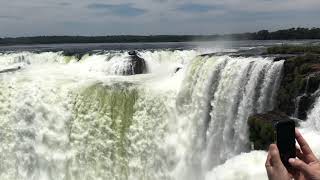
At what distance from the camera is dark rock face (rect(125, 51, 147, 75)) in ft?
73.6

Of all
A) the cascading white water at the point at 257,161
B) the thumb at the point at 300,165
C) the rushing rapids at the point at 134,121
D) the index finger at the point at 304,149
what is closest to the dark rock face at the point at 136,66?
the rushing rapids at the point at 134,121

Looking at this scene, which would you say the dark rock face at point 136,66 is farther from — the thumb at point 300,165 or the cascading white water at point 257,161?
the thumb at point 300,165

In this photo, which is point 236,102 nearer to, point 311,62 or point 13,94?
point 311,62

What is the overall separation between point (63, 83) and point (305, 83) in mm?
9592

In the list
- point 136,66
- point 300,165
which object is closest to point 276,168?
point 300,165

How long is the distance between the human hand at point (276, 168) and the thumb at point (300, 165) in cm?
3

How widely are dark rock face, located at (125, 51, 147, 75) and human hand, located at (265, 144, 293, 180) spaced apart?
2063 centimetres

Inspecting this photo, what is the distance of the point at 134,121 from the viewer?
15.8 metres

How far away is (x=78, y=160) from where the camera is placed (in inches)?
642

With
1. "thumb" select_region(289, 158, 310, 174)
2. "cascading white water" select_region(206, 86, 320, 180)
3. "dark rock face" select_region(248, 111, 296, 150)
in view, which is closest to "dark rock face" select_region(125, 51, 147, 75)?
"dark rock face" select_region(248, 111, 296, 150)

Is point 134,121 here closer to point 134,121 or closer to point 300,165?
point 134,121

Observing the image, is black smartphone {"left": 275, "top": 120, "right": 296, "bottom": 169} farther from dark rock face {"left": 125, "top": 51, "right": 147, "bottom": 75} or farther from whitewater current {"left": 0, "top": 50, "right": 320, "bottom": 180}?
dark rock face {"left": 125, "top": 51, "right": 147, "bottom": 75}

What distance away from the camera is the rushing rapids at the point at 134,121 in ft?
41.0

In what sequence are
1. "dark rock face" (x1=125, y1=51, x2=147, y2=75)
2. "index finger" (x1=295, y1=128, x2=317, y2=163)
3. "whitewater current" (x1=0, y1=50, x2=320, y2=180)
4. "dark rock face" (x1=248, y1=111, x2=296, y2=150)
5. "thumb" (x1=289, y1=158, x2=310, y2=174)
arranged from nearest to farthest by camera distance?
1. "thumb" (x1=289, y1=158, x2=310, y2=174)
2. "index finger" (x1=295, y1=128, x2=317, y2=163)
3. "dark rock face" (x1=248, y1=111, x2=296, y2=150)
4. "whitewater current" (x1=0, y1=50, x2=320, y2=180)
5. "dark rock face" (x1=125, y1=51, x2=147, y2=75)
